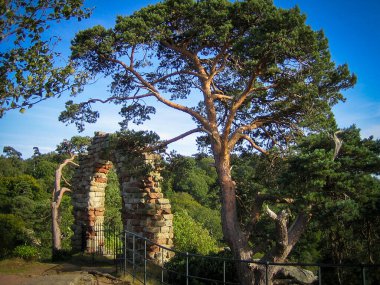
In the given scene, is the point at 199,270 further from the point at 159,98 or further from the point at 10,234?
the point at 10,234

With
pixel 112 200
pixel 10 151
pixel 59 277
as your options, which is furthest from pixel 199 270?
pixel 10 151

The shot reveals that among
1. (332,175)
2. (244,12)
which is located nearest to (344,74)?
(244,12)

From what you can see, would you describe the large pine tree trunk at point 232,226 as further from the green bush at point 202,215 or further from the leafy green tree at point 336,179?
the green bush at point 202,215

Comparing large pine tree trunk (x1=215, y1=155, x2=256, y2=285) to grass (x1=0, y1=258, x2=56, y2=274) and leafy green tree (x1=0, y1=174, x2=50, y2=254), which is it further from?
leafy green tree (x1=0, y1=174, x2=50, y2=254)

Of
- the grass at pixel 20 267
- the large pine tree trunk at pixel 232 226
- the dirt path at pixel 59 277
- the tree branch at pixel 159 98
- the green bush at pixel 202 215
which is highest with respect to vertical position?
the tree branch at pixel 159 98

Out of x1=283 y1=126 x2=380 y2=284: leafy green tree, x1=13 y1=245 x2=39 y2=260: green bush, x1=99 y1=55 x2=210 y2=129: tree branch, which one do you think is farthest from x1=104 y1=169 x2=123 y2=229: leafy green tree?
x1=283 y1=126 x2=380 y2=284: leafy green tree

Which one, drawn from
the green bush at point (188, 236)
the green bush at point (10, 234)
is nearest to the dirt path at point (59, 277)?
the green bush at point (10, 234)

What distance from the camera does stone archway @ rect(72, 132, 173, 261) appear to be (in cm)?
1025

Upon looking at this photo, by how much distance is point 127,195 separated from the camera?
11.2m

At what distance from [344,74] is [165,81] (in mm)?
5669

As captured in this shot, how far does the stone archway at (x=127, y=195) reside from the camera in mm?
10250

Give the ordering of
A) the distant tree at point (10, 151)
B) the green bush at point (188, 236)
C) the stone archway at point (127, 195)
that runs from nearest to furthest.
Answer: the stone archway at point (127, 195), the green bush at point (188, 236), the distant tree at point (10, 151)

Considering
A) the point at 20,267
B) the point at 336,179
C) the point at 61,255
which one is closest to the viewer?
the point at 336,179

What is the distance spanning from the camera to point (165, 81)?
11406mm
